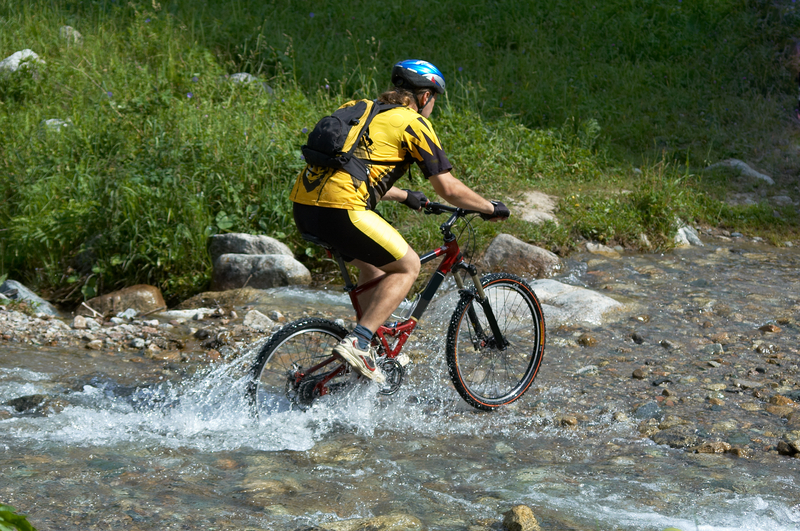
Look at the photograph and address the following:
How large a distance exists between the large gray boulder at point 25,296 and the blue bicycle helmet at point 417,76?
13.5 ft

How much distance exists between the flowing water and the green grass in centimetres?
197

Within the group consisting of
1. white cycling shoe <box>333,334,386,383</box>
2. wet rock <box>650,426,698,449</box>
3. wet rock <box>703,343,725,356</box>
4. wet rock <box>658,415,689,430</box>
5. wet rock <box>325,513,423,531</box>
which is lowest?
wet rock <box>703,343,725,356</box>

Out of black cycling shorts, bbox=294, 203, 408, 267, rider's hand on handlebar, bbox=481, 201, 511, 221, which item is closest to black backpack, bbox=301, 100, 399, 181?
black cycling shorts, bbox=294, 203, 408, 267

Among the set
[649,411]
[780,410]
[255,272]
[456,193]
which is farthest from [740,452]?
[255,272]

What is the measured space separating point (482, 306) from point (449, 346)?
347 mm

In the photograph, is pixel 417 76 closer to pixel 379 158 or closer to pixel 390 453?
pixel 379 158

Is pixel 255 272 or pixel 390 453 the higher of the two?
pixel 390 453

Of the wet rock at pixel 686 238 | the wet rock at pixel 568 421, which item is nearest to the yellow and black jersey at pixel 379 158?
the wet rock at pixel 568 421

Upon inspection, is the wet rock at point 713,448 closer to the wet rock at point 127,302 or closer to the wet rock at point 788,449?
the wet rock at point 788,449

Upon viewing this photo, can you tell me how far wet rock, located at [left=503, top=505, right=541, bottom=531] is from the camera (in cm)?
303

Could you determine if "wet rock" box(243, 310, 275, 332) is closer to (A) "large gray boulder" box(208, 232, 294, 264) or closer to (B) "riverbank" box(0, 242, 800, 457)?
(B) "riverbank" box(0, 242, 800, 457)

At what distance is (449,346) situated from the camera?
4.47m

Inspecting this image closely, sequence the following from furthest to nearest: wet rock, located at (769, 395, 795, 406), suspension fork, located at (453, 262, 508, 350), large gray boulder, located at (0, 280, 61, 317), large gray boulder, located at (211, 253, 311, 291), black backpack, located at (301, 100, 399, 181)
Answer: large gray boulder, located at (211, 253, 311, 291), large gray boulder, located at (0, 280, 61, 317), wet rock, located at (769, 395, 795, 406), suspension fork, located at (453, 262, 508, 350), black backpack, located at (301, 100, 399, 181)

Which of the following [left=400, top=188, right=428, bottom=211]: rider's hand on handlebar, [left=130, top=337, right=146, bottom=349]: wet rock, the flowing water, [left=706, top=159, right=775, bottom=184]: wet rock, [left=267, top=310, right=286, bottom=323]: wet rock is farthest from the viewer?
[left=706, top=159, right=775, bottom=184]: wet rock
